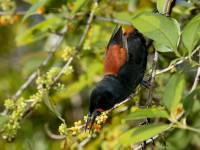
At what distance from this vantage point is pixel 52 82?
2.73 m

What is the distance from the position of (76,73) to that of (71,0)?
4.93 feet

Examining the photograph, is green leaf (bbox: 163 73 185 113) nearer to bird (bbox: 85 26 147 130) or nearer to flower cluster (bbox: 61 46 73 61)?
bird (bbox: 85 26 147 130)

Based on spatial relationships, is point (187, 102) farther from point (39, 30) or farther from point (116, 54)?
point (39, 30)

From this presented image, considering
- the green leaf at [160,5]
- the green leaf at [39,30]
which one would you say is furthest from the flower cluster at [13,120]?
the green leaf at [160,5]

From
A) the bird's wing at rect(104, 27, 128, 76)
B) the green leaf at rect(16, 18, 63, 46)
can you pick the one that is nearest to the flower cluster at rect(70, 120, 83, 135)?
the bird's wing at rect(104, 27, 128, 76)

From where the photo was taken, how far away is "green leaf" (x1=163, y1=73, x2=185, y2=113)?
1.70 metres

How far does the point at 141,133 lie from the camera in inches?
65.9

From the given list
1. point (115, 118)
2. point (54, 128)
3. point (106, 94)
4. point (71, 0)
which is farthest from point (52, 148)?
point (106, 94)

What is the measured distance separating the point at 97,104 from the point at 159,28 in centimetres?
42

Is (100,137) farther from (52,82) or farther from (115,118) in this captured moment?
(52,82)

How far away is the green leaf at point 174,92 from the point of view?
1702 millimetres

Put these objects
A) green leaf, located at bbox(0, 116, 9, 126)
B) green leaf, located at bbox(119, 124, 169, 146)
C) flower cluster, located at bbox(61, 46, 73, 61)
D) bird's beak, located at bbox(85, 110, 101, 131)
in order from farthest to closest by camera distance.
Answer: flower cluster, located at bbox(61, 46, 73, 61)
green leaf, located at bbox(0, 116, 9, 126)
bird's beak, located at bbox(85, 110, 101, 131)
green leaf, located at bbox(119, 124, 169, 146)

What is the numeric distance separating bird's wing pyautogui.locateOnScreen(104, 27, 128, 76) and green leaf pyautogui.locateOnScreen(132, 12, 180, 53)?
18.3 inches

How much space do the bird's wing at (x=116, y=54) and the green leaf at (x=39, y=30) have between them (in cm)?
81
